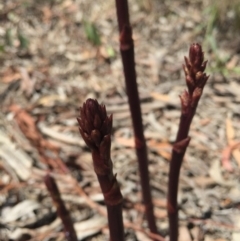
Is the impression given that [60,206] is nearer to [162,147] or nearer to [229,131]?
[162,147]

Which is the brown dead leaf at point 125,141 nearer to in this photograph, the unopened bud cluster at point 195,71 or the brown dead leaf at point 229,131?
the brown dead leaf at point 229,131

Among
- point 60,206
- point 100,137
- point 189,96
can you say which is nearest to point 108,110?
point 60,206

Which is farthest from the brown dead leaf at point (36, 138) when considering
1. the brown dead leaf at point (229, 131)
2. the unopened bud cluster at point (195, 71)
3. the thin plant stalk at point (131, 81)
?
the unopened bud cluster at point (195, 71)

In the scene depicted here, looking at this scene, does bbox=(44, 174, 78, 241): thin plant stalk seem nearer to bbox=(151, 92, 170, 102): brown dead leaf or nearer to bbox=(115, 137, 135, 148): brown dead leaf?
bbox=(115, 137, 135, 148): brown dead leaf

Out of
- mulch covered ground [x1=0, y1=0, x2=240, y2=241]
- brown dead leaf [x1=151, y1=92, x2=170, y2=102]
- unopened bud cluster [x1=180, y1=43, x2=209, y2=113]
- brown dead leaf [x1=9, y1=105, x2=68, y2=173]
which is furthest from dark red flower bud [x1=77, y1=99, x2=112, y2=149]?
brown dead leaf [x1=151, y1=92, x2=170, y2=102]

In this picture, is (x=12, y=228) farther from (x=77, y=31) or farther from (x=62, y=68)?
(x=77, y=31)

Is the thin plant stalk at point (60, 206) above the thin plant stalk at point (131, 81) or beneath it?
beneath

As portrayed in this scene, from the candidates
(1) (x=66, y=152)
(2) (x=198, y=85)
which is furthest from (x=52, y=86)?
(2) (x=198, y=85)
